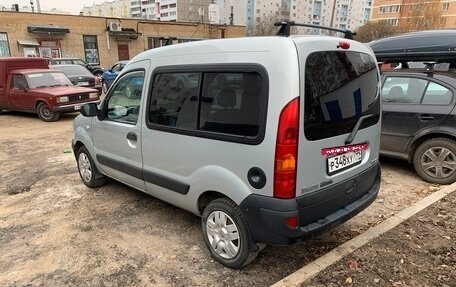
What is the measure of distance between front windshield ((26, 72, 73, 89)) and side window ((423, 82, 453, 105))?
10.8 m

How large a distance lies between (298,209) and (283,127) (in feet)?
2.03

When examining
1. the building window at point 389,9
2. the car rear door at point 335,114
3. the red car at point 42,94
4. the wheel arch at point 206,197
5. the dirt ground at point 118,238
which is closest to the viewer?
the car rear door at point 335,114

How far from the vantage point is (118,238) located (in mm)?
3586

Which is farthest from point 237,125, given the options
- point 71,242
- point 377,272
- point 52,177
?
point 52,177

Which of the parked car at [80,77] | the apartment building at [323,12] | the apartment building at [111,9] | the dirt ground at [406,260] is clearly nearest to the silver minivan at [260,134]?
the dirt ground at [406,260]

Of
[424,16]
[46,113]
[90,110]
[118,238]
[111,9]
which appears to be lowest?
[46,113]

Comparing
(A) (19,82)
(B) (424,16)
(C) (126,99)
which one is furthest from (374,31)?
(C) (126,99)

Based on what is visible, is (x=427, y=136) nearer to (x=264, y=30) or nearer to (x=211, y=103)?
(x=211, y=103)

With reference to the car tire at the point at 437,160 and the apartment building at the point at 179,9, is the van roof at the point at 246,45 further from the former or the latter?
the apartment building at the point at 179,9

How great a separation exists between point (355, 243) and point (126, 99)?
9.29 ft

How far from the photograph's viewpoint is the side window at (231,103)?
2.58 metres

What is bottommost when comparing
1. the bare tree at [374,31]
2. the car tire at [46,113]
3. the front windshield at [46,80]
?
the car tire at [46,113]

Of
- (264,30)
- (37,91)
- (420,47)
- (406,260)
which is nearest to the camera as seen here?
(406,260)

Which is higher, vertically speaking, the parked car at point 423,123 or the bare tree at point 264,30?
the bare tree at point 264,30
